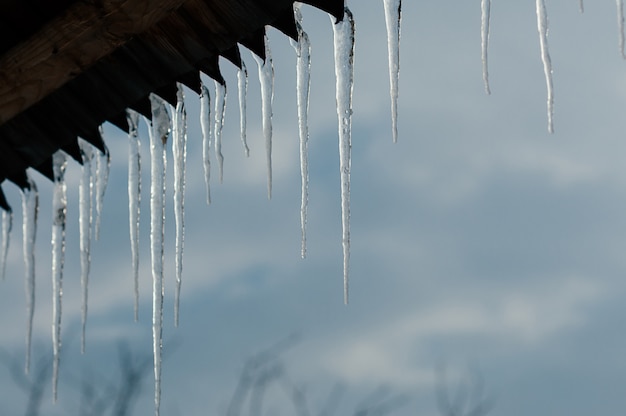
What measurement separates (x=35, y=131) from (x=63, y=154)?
0.46 metres

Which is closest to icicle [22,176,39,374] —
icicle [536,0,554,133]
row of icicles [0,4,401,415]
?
row of icicles [0,4,401,415]

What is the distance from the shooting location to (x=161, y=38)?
3.07 metres

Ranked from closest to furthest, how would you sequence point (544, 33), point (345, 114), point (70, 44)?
1. point (70, 44)
2. point (544, 33)
3. point (345, 114)

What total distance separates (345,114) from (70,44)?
4.77ft

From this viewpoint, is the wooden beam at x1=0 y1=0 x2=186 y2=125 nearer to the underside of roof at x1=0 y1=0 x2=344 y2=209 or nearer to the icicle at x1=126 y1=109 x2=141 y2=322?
the underside of roof at x1=0 y1=0 x2=344 y2=209

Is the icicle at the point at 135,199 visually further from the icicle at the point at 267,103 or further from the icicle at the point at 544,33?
the icicle at the point at 544,33

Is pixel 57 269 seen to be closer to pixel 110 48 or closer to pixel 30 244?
pixel 30 244

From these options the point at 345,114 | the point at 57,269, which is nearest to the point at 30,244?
the point at 57,269

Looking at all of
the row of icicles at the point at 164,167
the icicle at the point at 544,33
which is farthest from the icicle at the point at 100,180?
the icicle at the point at 544,33

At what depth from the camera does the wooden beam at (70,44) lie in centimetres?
285

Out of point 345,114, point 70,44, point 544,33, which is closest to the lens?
point 70,44

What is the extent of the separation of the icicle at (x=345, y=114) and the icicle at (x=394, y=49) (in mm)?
202

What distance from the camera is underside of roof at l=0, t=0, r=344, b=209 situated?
9.52ft

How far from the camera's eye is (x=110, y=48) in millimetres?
2982
